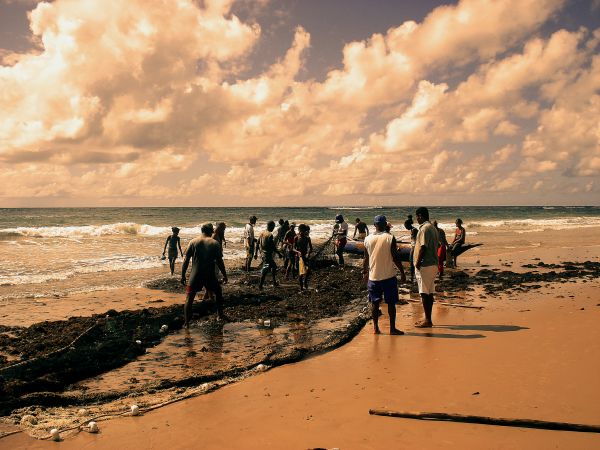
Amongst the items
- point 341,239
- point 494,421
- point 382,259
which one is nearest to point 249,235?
point 341,239

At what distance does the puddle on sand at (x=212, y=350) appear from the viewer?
19.9 ft

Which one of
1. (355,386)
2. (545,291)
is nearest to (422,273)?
(355,386)

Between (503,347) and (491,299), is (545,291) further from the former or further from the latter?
(503,347)

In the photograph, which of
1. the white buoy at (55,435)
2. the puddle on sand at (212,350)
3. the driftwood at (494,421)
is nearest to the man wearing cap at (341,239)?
the puddle on sand at (212,350)

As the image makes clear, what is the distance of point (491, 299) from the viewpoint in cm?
1094

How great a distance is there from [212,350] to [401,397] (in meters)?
A: 3.45

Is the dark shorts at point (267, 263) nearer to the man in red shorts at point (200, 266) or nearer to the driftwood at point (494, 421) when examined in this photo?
the man in red shorts at point (200, 266)

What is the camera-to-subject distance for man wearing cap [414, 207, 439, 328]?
809 cm

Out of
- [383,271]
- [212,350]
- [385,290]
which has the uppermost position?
[383,271]

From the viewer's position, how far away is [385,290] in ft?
25.6

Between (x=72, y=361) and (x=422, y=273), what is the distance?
598 cm

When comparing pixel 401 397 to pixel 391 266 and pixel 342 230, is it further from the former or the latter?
pixel 342 230

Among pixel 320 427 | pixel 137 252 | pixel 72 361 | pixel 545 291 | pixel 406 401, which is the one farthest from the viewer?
pixel 137 252

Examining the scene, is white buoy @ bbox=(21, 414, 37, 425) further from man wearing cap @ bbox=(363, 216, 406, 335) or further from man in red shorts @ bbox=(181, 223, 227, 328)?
man wearing cap @ bbox=(363, 216, 406, 335)
